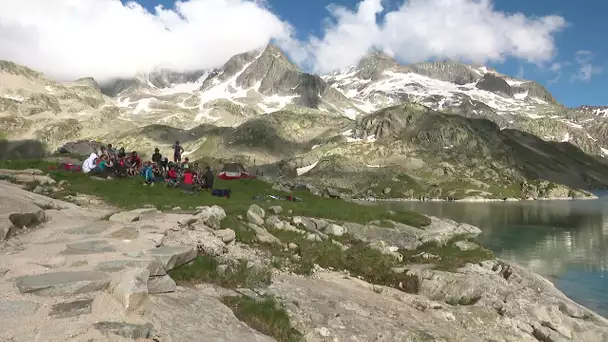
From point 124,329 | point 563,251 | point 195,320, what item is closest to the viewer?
point 124,329

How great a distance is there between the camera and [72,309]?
10.3 m

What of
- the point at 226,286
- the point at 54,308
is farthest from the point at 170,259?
the point at 54,308

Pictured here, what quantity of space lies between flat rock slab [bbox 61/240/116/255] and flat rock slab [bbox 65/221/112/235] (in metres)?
2.25

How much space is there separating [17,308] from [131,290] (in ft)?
8.42

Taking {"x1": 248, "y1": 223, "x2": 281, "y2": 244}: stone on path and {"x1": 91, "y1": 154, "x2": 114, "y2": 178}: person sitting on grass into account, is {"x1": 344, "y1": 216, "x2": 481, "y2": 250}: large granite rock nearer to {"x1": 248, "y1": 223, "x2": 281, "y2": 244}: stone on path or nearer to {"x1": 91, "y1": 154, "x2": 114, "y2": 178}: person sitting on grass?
{"x1": 248, "y1": 223, "x2": 281, "y2": 244}: stone on path

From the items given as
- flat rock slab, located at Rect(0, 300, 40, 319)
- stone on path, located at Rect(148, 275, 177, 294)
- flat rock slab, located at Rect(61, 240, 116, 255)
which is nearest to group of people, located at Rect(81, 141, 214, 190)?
flat rock slab, located at Rect(61, 240, 116, 255)

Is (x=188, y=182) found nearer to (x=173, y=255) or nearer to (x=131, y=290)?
(x=173, y=255)

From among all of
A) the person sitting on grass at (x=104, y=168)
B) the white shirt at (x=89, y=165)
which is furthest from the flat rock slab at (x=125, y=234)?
the white shirt at (x=89, y=165)

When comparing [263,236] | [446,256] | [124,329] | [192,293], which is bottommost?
[446,256]

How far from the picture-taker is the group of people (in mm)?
42906

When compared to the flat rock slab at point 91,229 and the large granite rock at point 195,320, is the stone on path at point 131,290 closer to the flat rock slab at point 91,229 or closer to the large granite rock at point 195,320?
the large granite rock at point 195,320

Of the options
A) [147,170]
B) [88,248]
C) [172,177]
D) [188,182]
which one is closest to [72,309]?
[88,248]

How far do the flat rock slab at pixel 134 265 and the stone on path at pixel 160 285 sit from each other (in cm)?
27

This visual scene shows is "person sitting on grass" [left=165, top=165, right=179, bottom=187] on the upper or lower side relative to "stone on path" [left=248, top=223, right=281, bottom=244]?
upper
